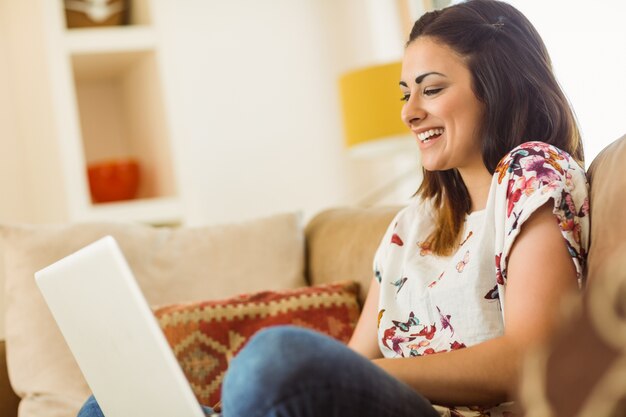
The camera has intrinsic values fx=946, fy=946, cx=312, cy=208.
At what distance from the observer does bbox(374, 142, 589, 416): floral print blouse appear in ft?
4.25

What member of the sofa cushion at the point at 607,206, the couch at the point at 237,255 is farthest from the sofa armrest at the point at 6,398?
the sofa cushion at the point at 607,206

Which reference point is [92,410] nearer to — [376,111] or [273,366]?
[273,366]

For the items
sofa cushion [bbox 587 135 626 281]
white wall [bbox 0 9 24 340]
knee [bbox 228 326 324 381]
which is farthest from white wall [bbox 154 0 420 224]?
knee [bbox 228 326 324 381]

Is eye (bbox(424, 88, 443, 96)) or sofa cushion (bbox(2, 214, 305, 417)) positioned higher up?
eye (bbox(424, 88, 443, 96))

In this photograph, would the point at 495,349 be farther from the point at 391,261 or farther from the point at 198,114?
the point at 198,114

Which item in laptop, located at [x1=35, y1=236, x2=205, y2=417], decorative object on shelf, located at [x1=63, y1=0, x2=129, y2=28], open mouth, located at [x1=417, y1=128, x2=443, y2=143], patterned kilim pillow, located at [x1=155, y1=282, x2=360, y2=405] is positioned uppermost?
decorative object on shelf, located at [x1=63, y1=0, x2=129, y2=28]

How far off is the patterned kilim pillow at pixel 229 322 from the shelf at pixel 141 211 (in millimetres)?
1243

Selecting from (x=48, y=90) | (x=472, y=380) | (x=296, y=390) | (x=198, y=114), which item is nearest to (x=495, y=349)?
(x=472, y=380)

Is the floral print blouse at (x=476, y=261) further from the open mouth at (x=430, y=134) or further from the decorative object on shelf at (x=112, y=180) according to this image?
the decorative object on shelf at (x=112, y=180)

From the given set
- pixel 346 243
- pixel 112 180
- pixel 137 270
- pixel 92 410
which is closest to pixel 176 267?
pixel 137 270

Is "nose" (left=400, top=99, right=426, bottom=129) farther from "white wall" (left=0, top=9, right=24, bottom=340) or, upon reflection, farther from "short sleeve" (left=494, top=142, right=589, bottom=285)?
"white wall" (left=0, top=9, right=24, bottom=340)

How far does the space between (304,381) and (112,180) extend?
257 centimetres

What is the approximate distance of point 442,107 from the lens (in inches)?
61.0

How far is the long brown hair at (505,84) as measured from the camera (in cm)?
148
